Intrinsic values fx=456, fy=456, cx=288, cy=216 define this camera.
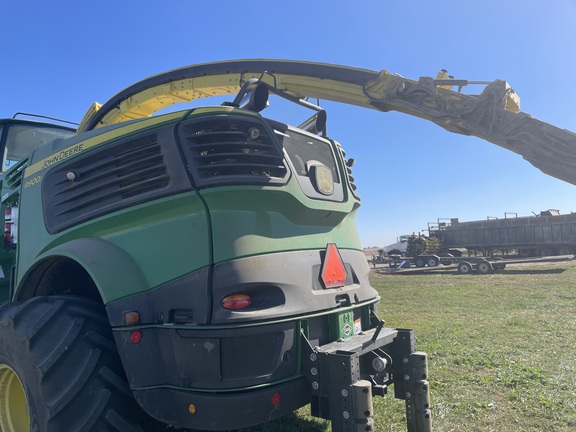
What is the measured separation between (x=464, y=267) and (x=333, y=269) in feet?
71.6

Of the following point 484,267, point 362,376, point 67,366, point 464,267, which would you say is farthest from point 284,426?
point 464,267

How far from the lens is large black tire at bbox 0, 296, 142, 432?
260cm

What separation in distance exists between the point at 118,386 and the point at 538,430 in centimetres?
346

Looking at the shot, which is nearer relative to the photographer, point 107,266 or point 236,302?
point 236,302

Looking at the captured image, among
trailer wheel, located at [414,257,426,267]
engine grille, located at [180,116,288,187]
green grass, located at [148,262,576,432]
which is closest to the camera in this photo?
engine grille, located at [180,116,288,187]

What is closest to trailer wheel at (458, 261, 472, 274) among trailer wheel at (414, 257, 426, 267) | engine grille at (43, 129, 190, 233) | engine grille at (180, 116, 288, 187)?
trailer wheel at (414, 257, 426, 267)

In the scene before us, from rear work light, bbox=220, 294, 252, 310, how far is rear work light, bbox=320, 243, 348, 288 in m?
0.63

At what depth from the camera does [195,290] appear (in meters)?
2.65

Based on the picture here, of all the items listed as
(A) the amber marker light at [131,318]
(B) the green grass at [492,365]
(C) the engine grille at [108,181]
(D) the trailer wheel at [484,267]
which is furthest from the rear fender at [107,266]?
(D) the trailer wheel at [484,267]

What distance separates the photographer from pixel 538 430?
12.8 ft

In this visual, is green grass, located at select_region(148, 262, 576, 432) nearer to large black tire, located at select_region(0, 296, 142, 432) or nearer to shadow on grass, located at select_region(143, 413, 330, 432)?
shadow on grass, located at select_region(143, 413, 330, 432)

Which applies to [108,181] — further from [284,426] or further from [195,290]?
[284,426]

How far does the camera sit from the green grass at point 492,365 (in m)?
4.10

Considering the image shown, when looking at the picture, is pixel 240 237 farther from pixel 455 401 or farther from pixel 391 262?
pixel 391 262
